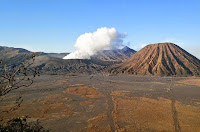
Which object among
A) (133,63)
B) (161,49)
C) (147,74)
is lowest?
(147,74)

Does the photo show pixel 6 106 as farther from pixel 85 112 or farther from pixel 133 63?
pixel 133 63

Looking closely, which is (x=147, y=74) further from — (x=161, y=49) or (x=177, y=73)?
(x=161, y=49)

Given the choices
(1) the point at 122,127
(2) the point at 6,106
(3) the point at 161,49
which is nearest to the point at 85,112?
(1) the point at 122,127

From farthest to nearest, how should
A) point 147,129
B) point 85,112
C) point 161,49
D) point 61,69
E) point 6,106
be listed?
point 161,49 < point 61,69 < point 6,106 < point 85,112 < point 147,129

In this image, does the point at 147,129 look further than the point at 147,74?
No

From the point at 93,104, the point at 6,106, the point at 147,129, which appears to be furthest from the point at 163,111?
the point at 6,106

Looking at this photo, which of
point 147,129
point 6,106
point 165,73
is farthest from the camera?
point 165,73

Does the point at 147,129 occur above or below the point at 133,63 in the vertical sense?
below
